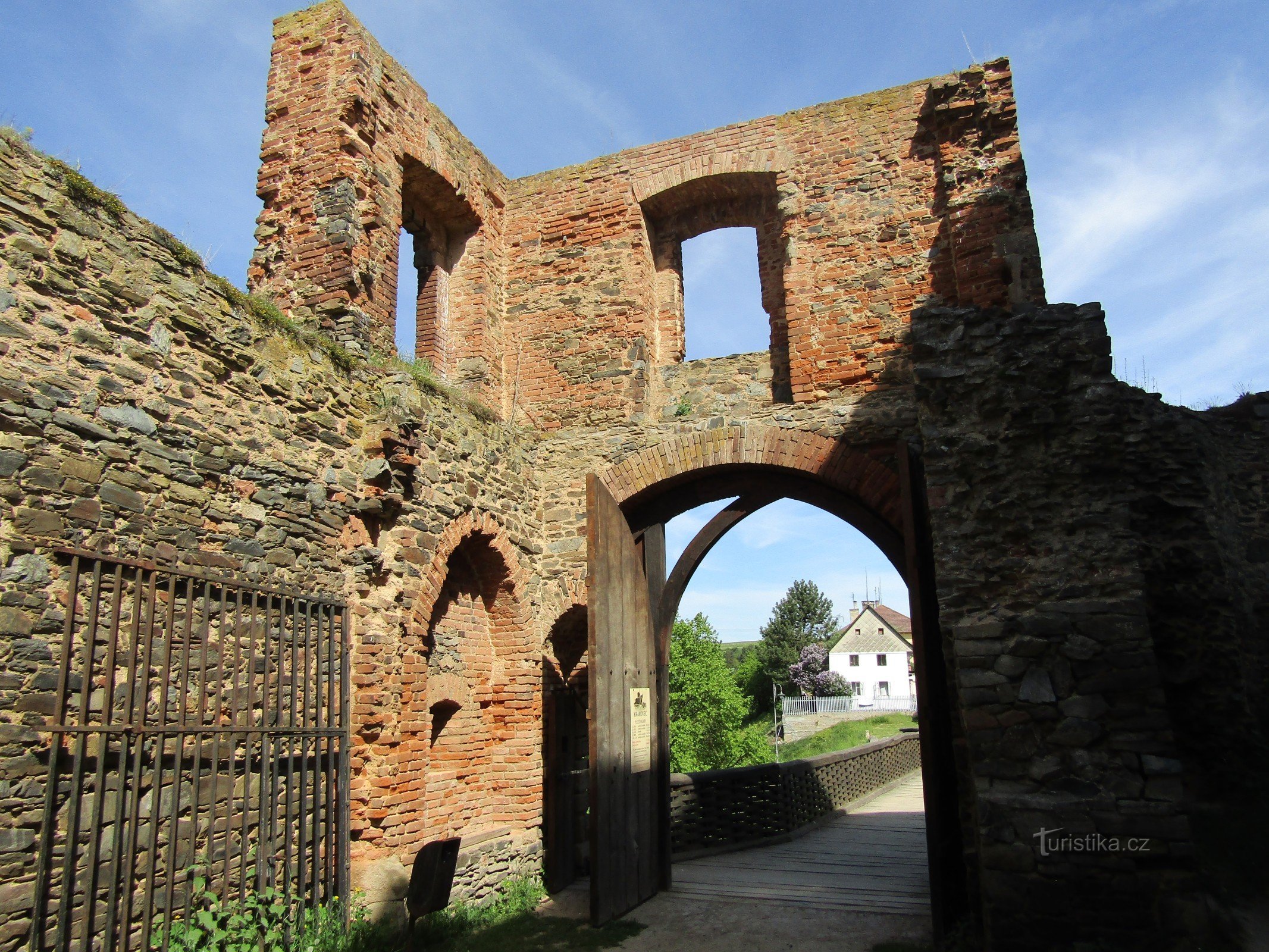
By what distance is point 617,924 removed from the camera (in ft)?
21.5

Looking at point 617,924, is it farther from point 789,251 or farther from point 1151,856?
point 789,251

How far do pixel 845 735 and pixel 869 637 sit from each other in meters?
25.5

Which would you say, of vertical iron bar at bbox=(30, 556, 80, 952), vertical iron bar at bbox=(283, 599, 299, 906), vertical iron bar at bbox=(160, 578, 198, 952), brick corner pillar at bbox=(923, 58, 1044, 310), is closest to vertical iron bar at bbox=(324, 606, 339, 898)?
vertical iron bar at bbox=(283, 599, 299, 906)

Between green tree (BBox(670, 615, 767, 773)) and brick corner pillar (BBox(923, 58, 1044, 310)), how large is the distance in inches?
888

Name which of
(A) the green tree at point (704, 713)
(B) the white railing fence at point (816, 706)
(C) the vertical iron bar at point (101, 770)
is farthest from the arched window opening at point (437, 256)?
(B) the white railing fence at point (816, 706)

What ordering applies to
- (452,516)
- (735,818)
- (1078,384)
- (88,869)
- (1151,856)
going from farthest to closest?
1. (735,818)
2. (452,516)
3. (1078,384)
4. (1151,856)
5. (88,869)

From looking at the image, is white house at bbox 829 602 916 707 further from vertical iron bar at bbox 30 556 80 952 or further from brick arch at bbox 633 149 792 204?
vertical iron bar at bbox 30 556 80 952

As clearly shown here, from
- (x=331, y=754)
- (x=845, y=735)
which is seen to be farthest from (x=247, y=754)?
(x=845, y=735)

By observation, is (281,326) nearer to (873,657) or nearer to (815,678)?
(815,678)

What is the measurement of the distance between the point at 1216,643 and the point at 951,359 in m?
2.95

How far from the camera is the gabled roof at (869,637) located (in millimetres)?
54969

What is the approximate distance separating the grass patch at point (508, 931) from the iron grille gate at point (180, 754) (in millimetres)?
1056

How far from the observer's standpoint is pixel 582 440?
8547 millimetres

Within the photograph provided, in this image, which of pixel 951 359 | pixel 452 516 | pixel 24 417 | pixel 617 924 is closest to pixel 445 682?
pixel 452 516
